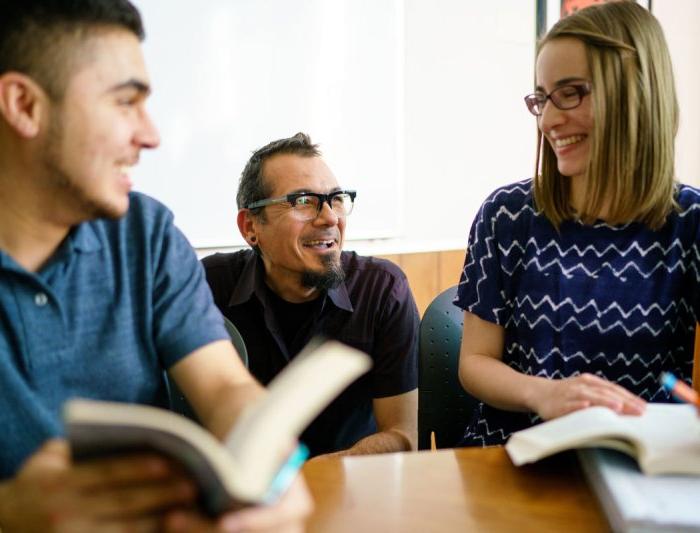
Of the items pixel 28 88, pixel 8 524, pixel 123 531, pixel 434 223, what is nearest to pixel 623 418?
pixel 123 531

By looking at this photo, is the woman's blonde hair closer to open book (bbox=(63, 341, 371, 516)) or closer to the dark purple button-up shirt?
the dark purple button-up shirt

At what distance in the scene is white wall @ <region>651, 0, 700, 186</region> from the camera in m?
3.33

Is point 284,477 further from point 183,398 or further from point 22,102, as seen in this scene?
point 183,398

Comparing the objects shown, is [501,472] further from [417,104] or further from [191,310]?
[417,104]

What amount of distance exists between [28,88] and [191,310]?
1.35ft

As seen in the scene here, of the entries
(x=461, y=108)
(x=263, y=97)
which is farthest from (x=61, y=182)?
(x=461, y=108)

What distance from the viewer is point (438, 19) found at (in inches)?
113

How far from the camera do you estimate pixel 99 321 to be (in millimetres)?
1072

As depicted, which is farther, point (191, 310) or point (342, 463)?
point (191, 310)

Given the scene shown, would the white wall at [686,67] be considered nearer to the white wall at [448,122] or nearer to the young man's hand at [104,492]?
the white wall at [448,122]

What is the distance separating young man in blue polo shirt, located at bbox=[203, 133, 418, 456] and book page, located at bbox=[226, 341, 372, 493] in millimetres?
1007

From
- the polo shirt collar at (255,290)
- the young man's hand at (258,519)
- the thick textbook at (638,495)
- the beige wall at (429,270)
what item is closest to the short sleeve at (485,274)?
the polo shirt collar at (255,290)

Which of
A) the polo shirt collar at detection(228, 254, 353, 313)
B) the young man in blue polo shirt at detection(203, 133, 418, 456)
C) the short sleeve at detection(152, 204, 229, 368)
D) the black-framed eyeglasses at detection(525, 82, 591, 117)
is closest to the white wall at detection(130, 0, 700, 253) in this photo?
the young man in blue polo shirt at detection(203, 133, 418, 456)

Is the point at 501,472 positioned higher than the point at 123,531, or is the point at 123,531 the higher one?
the point at 123,531
